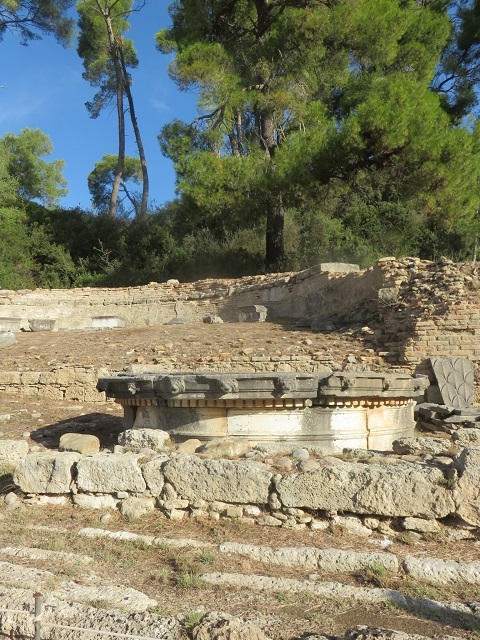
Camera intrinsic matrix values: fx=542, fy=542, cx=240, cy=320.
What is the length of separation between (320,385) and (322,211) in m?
15.1

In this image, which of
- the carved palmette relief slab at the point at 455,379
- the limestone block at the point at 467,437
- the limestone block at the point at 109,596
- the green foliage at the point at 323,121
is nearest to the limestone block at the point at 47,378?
the carved palmette relief slab at the point at 455,379

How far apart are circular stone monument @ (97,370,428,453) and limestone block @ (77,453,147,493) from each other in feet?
4.08

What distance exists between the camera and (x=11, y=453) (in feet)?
14.7

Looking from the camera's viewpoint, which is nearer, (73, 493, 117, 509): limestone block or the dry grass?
the dry grass

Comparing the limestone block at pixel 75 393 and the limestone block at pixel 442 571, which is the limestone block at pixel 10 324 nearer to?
the limestone block at pixel 75 393

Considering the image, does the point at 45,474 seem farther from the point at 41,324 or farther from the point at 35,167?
the point at 35,167

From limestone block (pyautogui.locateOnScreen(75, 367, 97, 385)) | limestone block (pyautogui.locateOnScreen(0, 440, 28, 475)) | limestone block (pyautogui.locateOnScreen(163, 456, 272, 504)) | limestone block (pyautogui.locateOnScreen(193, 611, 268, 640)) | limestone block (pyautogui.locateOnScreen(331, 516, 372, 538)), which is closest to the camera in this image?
limestone block (pyautogui.locateOnScreen(193, 611, 268, 640))

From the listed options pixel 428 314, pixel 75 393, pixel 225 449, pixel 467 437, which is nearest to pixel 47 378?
pixel 75 393

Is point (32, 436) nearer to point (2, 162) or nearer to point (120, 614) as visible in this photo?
point (120, 614)

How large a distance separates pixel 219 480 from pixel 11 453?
2085mm

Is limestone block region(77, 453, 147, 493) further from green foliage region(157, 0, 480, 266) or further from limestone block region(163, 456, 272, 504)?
green foliage region(157, 0, 480, 266)

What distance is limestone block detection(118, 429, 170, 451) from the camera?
450cm

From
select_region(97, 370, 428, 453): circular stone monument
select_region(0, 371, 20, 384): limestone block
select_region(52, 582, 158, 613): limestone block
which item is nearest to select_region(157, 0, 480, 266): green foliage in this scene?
select_region(0, 371, 20, 384): limestone block

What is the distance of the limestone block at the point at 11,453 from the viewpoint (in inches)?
173
